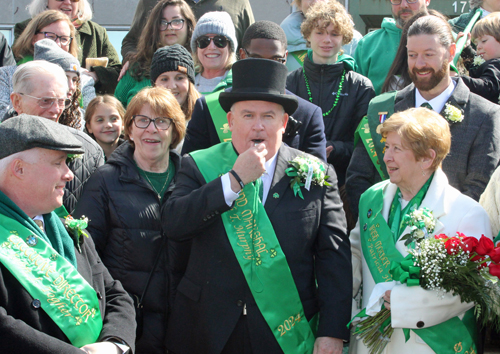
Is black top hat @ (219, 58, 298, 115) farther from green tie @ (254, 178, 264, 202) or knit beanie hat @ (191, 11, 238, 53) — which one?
knit beanie hat @ (191, 11, 238, 53)

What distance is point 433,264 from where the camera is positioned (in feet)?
10.2

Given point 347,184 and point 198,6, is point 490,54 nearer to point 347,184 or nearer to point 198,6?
point 347,184

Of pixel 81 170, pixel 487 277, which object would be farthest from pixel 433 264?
pixel 81 170

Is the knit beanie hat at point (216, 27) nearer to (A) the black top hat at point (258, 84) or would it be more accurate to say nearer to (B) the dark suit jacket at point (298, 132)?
(B) the dark suit jacket at point (298, 132)

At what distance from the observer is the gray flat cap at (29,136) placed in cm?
273

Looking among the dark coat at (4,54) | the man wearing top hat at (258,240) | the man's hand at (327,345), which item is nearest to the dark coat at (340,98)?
the man wearing top hat at (258,240)

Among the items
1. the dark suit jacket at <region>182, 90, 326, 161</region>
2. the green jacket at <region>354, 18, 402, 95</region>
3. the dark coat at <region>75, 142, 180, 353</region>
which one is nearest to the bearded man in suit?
the dark suit jacket at <region>182, 90, 326, 161</region>

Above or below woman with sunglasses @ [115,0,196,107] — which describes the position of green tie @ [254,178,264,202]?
below

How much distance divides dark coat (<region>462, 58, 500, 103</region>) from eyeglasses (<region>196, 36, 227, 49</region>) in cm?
207

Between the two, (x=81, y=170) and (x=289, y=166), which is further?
(x=81, y=170)

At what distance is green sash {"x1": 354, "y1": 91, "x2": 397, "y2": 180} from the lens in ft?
14.7

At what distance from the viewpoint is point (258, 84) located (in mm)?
3463

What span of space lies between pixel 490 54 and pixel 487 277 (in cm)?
316

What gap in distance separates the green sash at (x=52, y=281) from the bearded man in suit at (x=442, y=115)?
2.34 meters
